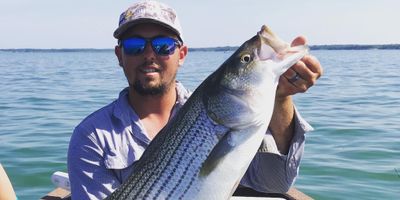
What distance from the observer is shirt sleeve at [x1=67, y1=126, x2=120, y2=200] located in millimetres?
4289

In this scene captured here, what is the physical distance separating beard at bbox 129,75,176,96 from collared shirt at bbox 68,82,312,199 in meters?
0.20

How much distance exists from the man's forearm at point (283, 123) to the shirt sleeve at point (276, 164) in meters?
0.04

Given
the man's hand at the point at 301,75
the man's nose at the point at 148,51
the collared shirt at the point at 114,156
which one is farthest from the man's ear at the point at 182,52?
the man's hand at the point at 301,75

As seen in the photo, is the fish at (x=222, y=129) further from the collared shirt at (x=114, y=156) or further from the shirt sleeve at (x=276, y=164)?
the collared shirt at (x=114, y=156)

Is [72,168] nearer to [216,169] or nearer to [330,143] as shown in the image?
[216,169]

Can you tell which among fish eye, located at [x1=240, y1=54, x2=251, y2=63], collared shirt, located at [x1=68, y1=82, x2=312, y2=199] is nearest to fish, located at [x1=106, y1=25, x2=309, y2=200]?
fish eye, located at [x1=240, y1=54, x2=251, y2=63]

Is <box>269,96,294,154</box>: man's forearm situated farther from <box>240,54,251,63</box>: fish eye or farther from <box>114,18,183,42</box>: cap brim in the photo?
<box>114,18,183,42</box>: cap brim

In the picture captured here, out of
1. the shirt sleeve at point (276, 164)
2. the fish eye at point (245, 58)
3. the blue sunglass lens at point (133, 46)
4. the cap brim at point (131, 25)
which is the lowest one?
the shirt sleeve at point (276, 164)

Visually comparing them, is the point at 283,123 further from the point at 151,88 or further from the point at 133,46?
the point at 133,46

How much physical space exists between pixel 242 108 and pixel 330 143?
10.3 meters

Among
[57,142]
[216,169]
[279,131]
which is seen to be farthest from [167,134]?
[57,142]

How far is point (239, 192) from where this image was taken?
5.90m

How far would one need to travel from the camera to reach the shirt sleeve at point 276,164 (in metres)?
4.09

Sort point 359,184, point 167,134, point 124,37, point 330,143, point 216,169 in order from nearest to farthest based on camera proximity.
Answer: point 216,169 < point 167,134 < point 124,37 < point 359,184 < point 330,143
